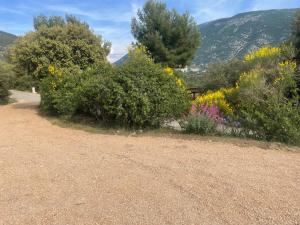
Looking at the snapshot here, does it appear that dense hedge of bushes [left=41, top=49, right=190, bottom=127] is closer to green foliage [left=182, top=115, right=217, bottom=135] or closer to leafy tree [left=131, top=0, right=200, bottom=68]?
green foliage [left=182, top=115, right=217, bottom=135]

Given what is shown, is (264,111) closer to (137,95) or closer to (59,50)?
(137,95)

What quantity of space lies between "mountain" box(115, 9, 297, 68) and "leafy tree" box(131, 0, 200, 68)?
3321 centimetres

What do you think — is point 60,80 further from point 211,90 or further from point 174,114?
point 211,90

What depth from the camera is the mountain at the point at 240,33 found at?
7225 cm

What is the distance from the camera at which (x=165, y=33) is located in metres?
28.9

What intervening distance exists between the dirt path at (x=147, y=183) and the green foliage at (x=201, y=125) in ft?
3.00

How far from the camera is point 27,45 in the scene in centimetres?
1666

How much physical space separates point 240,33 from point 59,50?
80339mm

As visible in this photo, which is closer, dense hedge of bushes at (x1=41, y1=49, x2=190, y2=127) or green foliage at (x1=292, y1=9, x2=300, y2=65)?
dense hedge of bushes at (x1=41, y1=49, x2=190, y2=127)

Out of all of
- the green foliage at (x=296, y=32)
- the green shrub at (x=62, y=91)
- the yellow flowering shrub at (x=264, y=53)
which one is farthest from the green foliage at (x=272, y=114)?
the green foliage at (x=296, y=32)

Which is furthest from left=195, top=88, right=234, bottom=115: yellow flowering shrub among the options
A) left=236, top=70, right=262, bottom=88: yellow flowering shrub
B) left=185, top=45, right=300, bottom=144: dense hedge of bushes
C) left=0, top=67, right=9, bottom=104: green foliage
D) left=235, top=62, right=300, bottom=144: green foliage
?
left=0, top=67, right=9, bottom=104: green foliage

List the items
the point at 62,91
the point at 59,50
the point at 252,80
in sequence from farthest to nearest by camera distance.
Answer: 1. the point at 59,50
2. the point at 62,91
3. the point at 252,80

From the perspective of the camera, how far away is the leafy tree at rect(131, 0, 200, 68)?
2862cm

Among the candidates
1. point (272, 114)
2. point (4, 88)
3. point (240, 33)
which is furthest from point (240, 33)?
point (272, 114)
